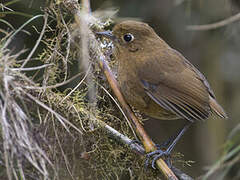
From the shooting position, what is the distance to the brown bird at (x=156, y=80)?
298 centimetres

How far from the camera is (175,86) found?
309cm

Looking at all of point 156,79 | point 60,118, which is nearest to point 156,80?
point 156,79

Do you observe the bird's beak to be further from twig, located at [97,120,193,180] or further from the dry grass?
twig, located at [97,120,193,180]

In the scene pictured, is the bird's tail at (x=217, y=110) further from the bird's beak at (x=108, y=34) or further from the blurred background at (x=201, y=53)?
the blurred background at (x=201, y=53)

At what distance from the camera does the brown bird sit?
298 centimetres

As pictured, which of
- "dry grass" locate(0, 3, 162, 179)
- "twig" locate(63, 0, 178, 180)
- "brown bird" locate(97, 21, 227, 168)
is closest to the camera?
"dry grass" locate(0, 3, 162, 179)

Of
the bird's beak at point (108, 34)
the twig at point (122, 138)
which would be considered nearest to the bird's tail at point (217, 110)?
the twig at point (122, 138)

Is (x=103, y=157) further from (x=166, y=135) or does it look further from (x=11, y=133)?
(x=166, y=135)

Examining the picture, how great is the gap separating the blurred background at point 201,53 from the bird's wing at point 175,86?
→ 155 centimetres

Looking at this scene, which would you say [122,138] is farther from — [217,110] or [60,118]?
[217,110]

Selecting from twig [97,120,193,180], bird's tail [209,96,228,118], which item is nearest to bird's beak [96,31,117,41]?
twig [97,120,193,180]

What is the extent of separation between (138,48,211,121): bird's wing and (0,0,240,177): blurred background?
1548 mm

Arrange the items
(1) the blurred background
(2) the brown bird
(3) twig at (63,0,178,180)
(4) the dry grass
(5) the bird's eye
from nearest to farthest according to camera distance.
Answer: (4) the dry grass, (3) twig at (63,0,178,180), (2) the brown bird, (5) the bird's eye, (1) the blurred background

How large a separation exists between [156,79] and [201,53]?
3060mm
